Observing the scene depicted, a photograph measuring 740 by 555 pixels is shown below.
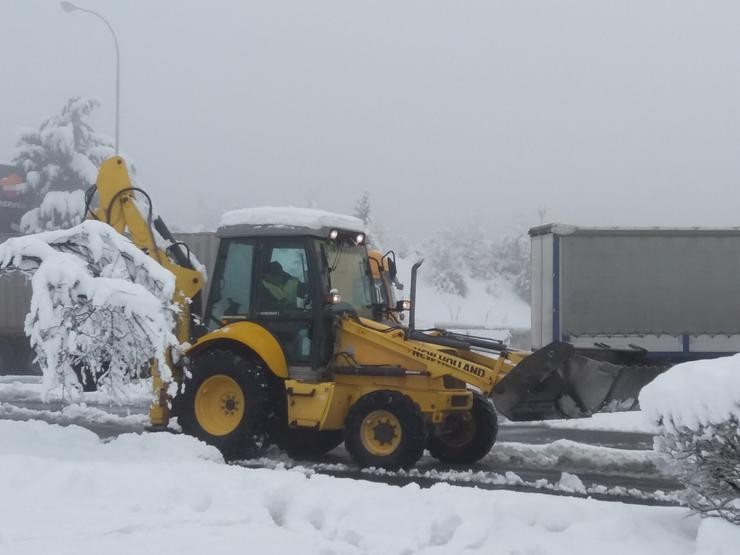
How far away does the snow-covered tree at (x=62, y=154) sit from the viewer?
41.8m

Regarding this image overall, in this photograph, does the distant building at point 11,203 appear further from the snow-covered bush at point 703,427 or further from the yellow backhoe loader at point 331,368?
the snow-covered bush at point 703,427

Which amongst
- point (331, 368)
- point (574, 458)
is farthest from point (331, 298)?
point (574, 458)

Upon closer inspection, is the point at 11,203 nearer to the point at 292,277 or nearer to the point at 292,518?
Result: the point at 292,277

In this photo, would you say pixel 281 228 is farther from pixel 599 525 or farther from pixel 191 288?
pixel 599 525

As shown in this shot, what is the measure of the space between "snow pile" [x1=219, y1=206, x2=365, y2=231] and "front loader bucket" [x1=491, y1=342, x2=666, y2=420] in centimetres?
261

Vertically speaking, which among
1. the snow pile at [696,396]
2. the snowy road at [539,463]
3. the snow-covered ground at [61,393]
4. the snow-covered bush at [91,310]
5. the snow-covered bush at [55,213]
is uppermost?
the snow-covered bush at [55,213]

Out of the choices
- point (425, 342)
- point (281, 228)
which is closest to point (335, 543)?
point (425, 342)

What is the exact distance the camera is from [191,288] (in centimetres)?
1097

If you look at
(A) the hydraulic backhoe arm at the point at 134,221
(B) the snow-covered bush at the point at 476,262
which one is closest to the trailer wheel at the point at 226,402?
(A) the hydraulic backhoe arm at the point at 134,221

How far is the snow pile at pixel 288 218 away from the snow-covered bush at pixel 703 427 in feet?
17.5

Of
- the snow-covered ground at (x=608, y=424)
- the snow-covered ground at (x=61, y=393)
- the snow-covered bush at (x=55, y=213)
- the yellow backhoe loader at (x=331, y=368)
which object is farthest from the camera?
the snow-covered bush at (x=55, y=213)

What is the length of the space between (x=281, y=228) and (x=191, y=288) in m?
1.49

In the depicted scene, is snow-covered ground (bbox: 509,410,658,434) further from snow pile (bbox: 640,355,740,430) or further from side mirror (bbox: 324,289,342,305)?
snow pile (bbox: 640,355,740,430)

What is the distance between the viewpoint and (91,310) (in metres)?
8.48
